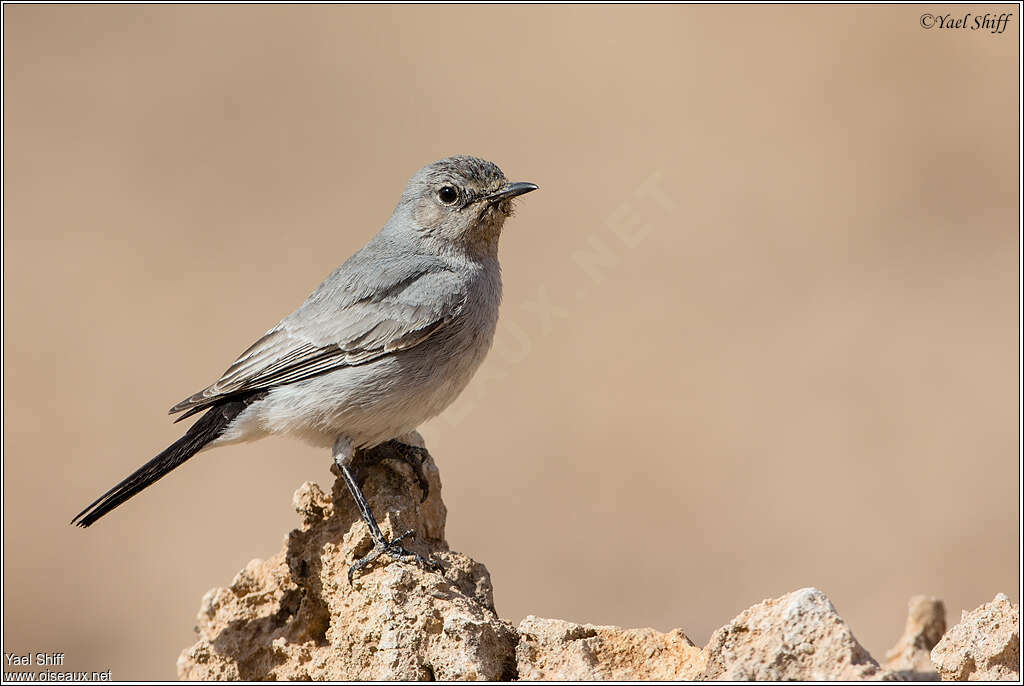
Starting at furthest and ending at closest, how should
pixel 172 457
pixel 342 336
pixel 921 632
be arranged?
pixel 342 336, pixel 172 457, pixel 921 632

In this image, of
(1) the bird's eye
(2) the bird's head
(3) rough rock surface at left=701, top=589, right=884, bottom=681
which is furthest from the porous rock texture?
(1) the bird's eye

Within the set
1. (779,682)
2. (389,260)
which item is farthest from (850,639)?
(389,260)

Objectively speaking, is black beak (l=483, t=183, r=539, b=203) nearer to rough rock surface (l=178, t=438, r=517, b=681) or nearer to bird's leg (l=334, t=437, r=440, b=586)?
rough rock surface (l=178, t=438, r=517, b=681)

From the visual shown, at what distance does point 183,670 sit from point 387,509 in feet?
4.34

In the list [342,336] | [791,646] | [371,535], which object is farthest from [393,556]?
[791,646]

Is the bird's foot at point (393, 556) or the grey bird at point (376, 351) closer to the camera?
the bird's foot at point (393, 556)

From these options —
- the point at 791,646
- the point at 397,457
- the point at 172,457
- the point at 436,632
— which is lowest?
the point at 791,646

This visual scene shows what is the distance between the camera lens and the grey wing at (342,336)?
665 centimetres

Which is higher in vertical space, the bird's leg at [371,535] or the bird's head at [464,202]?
the bird's head at [464,202]

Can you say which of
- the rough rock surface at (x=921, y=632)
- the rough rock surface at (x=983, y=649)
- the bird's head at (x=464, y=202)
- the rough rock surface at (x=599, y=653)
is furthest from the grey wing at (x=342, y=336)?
the rough rock surface at (x=983, y=649)

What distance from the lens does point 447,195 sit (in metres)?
7.21

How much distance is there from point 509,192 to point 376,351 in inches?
Answer: 53.1

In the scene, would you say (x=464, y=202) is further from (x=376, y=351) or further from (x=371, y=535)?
(x=371, y=535)

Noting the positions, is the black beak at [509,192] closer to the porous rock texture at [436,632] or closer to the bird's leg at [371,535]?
the porous rock texture at [436,632]
